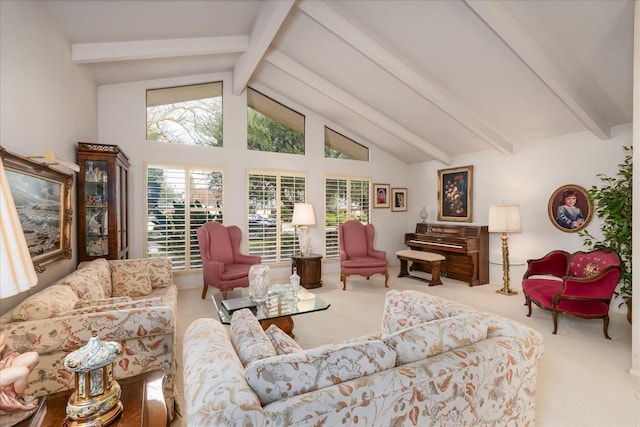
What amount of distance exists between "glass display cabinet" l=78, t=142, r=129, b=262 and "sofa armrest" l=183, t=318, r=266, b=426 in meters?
3.01

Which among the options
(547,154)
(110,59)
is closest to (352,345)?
(110,59)

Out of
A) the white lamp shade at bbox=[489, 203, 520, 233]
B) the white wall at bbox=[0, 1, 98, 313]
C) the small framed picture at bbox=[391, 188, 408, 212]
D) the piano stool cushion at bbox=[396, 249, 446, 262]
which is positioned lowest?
the piano stool cushion at bbox=[396, 249, 446, 262]

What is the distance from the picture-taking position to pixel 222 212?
5.40m

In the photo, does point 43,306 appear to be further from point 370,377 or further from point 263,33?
point 263,33

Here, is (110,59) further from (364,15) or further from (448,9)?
(448,9)

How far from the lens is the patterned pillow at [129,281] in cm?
327

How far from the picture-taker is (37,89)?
251 centimetres

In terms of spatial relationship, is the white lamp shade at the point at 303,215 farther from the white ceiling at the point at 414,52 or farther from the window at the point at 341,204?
the white ceiling at the point at 414,52

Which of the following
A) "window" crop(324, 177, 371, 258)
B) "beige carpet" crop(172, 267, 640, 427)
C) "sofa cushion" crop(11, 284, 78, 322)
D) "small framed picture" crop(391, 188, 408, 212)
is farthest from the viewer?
"small framed picture" crop(391, 188, 408, 212)

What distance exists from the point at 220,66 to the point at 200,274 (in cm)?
349

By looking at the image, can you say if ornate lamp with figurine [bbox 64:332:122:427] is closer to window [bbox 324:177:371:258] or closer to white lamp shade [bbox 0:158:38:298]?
white lamp shade [bbox 0:158:38:298]

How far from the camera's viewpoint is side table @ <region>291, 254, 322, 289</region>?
5172mm

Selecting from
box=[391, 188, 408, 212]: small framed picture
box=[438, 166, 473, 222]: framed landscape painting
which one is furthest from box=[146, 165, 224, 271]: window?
box=[438, 166, 473, 222]: framed landscape painting

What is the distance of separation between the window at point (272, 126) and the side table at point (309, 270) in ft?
7.19
